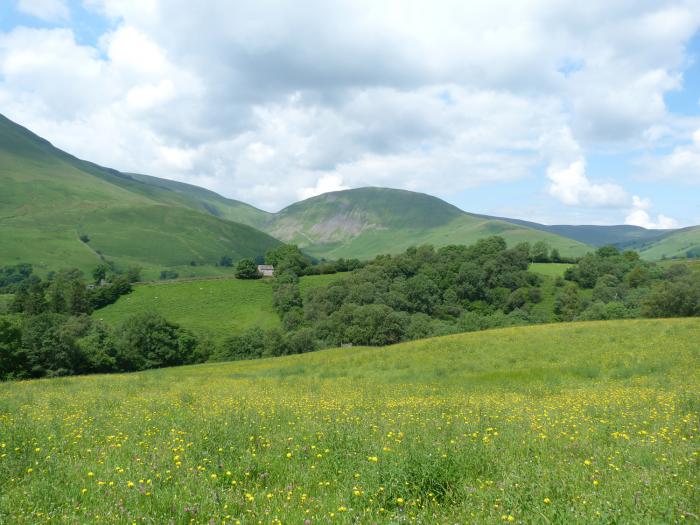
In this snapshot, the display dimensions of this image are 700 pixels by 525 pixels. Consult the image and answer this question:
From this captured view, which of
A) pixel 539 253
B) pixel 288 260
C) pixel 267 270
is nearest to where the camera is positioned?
pixel 288 260

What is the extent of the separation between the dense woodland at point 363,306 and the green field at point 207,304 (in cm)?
486

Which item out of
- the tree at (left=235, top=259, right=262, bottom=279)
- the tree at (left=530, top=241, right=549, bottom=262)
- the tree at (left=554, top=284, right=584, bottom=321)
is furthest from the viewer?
the tree at (left=530, top=241, right=549, bottom=262)

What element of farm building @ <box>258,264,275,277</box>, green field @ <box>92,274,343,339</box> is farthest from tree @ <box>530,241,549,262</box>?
farm building @ <box>258,264,275,277</box>

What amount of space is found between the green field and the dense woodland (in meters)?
4.86

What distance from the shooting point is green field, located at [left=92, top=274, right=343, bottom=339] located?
377ft

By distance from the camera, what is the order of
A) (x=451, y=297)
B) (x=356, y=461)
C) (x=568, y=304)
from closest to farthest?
1. (x=356, y=461)
2. (x=568, y=304)
3. (x=451, y=297)

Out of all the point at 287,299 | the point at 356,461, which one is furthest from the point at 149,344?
the point at 356,461

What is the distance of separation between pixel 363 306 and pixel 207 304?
1859 inches

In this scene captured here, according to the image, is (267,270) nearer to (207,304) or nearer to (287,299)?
(207,304)

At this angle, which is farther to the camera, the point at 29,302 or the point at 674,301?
the point at 29,302

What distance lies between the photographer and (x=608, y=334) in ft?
111

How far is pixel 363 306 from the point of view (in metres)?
106

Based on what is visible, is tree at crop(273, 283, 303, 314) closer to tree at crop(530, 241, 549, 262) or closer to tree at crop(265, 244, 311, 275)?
tree at crop(265, 244, 311, 275)

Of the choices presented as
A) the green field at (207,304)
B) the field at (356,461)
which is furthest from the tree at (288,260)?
the field at (356,461)
